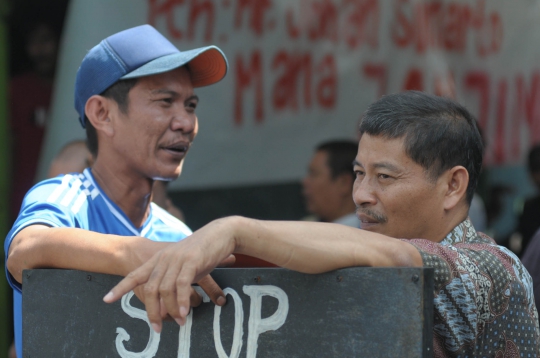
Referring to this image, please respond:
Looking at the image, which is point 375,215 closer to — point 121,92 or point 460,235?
point 460,235

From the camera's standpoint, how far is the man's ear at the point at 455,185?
5.58 feet

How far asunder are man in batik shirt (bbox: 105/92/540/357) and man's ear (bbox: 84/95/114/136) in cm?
97

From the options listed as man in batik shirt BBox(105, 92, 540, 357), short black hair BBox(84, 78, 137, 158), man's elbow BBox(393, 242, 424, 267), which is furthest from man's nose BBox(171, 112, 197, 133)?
man's elbow BBox(393, 242, 424, 267)

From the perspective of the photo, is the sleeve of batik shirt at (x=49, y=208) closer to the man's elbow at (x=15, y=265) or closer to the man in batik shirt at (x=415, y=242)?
the man's elbow at (x=15, y=265)

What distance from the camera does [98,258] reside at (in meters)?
1.63

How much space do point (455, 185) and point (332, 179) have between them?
2.93m

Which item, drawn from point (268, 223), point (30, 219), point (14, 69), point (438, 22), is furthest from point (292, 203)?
point (268, 223)

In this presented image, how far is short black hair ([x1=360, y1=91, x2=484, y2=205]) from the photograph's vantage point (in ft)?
5.49

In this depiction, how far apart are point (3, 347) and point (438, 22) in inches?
145

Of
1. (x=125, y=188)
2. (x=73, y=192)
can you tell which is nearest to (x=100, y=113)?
(x=125, y=188)

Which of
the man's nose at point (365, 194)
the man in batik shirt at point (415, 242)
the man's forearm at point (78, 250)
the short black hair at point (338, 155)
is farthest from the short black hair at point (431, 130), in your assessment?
the short black hair at point (338, 155)

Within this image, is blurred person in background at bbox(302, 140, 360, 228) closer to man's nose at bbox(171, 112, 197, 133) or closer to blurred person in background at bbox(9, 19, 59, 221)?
blurred person in background at bbox(9, 19, 59, 221)

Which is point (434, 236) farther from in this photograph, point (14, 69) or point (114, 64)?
point (14, 69)

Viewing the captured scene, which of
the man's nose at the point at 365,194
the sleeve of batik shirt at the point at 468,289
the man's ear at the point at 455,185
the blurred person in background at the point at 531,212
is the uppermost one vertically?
the man's ear at the point at 455,185
